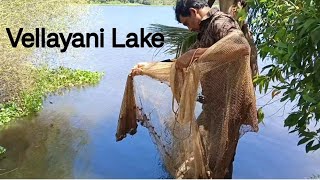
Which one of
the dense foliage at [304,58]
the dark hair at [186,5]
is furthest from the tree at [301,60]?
the dark hair at [186,5]

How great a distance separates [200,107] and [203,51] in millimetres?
541

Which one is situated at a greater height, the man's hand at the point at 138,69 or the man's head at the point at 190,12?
the man's head at the point at 190,12

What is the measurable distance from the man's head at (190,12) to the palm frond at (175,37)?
238 centimetres

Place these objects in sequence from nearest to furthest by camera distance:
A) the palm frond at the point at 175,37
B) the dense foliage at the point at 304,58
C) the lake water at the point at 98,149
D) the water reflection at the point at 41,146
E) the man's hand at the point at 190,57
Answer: the dense foliage at the point at 304,58 → the man's hand at the point at 190,57 → the palm frond at the point at 175,37 → the lake water at the point at 98,149 → the water reflection at the point at 41,146

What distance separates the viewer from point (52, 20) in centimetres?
Result: 1168

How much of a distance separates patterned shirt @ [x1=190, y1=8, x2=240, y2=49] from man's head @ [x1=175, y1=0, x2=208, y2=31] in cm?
4

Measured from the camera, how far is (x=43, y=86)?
12805 millimetres

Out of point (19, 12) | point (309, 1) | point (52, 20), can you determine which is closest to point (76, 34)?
point (52, 20)

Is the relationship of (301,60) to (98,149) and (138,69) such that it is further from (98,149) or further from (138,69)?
(98,149)

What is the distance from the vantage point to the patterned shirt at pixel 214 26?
118 inches

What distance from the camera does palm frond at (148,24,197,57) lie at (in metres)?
5.57

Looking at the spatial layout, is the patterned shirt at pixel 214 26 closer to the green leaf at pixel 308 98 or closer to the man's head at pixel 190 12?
the man's head at pixel 190 12

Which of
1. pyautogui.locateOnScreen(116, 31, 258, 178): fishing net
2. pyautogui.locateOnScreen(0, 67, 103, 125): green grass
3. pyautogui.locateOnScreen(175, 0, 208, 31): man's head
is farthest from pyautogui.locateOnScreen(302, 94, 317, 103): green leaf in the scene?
pyautogui.locateOnScreen(0, 67, 103, 125): green grass

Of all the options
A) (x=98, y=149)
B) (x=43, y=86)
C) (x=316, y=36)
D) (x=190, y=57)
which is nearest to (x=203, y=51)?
(x=190, y=57)
